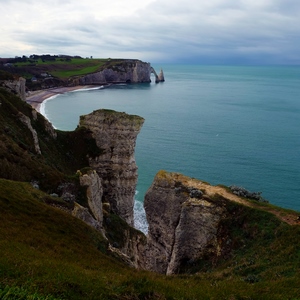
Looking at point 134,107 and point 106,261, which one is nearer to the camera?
point 106,261

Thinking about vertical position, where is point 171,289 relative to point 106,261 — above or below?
above

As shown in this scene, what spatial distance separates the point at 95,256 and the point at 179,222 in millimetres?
14040

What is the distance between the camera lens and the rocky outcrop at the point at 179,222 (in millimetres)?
32438

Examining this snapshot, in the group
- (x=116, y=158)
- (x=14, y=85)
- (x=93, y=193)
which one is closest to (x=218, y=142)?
(x=116, y=158)

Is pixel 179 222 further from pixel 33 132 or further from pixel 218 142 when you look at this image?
pixel 218 142

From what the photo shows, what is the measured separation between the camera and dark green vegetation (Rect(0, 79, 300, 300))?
14234 millimetres

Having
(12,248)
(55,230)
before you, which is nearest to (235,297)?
(12,248)

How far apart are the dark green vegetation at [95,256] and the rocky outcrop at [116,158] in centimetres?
1318

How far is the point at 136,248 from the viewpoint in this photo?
44500 millimetres

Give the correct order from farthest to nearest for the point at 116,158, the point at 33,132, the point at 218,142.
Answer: the point at 218,142
the point at 116,158
the point at 33,132

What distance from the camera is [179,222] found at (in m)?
34.4

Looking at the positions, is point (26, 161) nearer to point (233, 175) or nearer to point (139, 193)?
point (139, 193)

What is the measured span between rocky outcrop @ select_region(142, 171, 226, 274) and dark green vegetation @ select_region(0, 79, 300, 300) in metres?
1.06

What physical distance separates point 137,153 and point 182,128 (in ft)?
113
